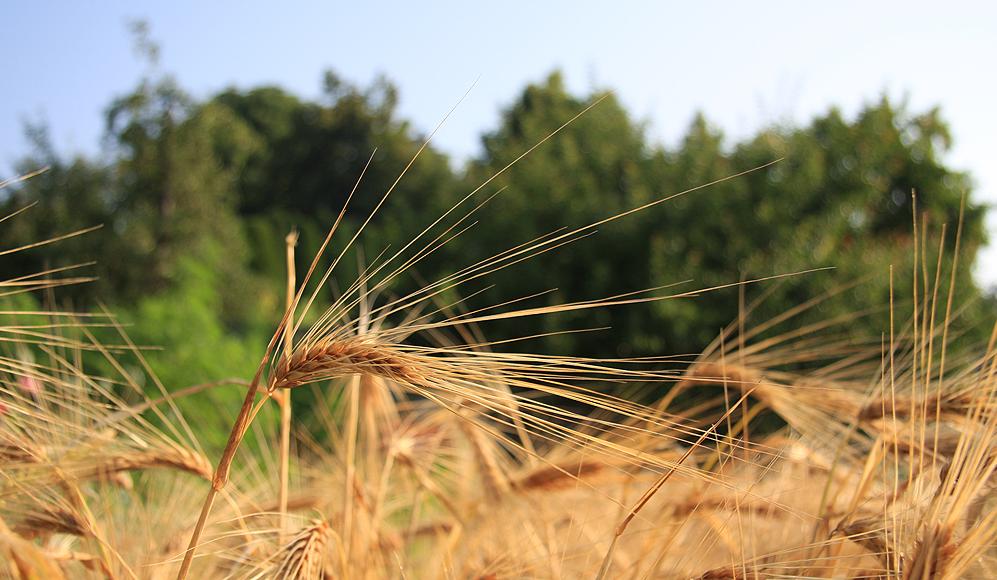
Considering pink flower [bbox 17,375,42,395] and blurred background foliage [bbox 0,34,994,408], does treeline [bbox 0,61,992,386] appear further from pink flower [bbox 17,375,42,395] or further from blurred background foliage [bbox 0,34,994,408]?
pink flower [bbox 17,375,42,395]

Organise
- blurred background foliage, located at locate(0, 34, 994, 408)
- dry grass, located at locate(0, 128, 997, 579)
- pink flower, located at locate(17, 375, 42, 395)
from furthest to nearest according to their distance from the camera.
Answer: blurred background foliage, located at locate(0, 34, 994, 408) → pink flower, located at locate(17, 375, 42, 395) → dry grass, located at locate(0, 128, 997, 579)

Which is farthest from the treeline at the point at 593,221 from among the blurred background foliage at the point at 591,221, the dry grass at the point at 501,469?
the dry grass at the point at 501,469

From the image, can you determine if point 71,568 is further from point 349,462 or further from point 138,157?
point 138,157

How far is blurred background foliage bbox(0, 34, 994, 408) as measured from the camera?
6504mm

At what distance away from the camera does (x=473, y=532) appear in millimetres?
1505

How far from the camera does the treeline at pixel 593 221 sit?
651cm

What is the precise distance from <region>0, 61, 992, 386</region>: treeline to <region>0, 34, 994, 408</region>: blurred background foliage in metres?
0.02

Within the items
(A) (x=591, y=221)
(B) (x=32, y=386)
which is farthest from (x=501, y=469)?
(A) (x=591, y=221)

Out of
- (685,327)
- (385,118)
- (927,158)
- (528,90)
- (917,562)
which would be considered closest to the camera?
(917,562)

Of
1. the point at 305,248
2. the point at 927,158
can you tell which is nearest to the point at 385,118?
the point at 305,248

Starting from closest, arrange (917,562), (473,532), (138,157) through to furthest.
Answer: (917,562) → (473,532) → (138,157)

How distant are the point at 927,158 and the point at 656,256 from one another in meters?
3.07

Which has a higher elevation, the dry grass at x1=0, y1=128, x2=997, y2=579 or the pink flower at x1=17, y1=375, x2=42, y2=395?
the pink flower at x1=17, y1=375, x2=42, y2=395

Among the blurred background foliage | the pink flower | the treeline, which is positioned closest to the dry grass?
the pink flower
